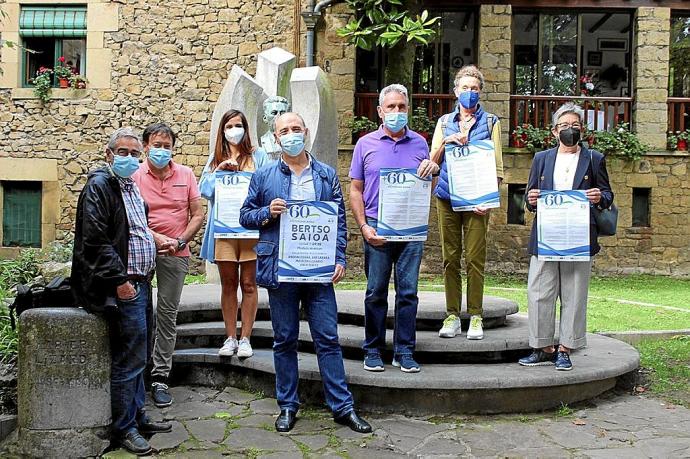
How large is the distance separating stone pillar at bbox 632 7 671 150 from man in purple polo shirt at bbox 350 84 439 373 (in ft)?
37.1

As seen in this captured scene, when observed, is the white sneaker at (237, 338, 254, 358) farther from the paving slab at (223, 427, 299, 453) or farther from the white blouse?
the white blouse

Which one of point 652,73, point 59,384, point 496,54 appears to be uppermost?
point 496,54

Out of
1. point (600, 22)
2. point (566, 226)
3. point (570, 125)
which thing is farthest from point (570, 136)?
point (600, 22)

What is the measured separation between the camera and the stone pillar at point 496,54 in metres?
14.3

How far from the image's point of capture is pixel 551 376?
183 inches

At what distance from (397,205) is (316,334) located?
97cm

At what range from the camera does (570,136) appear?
15.8 feet

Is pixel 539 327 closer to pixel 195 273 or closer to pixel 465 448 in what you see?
pixel 465 448

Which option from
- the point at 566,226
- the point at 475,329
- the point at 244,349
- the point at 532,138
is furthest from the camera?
the point at 532,138

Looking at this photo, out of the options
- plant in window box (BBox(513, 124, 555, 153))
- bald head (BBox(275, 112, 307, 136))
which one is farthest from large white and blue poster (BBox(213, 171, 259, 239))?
plant in window box (BBox(513, 124, 555, 153))

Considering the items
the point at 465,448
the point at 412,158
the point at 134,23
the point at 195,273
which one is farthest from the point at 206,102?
the point at 465,448

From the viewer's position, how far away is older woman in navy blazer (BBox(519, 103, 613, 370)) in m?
4.84

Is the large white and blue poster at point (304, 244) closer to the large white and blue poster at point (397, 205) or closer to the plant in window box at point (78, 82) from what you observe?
the large white and blue poster at point (397, 205)

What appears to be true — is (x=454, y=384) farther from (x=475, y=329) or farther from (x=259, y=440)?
(x=259, y=440)
